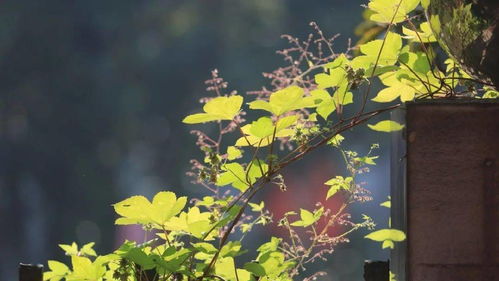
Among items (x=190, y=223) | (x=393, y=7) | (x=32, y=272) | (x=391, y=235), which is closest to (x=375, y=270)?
(x=391, y=235)

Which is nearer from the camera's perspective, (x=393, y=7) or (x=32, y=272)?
(x=393, y=7)

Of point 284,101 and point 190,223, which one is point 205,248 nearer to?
point 190,223

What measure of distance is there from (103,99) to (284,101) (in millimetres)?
5759

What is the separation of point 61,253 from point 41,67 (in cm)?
201

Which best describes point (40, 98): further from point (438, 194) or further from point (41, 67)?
point (438, 194)

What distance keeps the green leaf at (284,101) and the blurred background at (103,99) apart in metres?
5.18

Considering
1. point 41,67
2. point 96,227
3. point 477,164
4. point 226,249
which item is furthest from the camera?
point 41,67

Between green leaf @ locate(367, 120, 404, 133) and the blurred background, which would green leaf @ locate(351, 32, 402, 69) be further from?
the blurred background

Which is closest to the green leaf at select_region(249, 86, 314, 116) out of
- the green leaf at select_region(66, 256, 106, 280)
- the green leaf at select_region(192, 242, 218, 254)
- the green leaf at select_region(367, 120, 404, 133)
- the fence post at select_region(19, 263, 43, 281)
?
the green leaf at select_region(367, 120, 404, 133)

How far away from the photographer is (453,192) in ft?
3.87

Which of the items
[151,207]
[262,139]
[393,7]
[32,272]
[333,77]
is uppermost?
[393,7]

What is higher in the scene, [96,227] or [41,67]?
[41,67]

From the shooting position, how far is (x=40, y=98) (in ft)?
22.7

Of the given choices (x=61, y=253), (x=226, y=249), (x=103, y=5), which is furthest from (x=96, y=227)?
(x=226, y=249)
